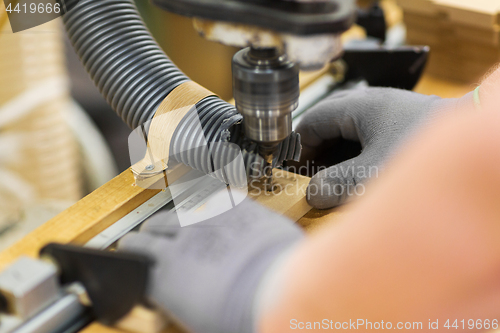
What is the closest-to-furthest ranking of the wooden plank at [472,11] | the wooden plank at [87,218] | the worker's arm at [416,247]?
1. the worker's arm at [416,247]
2. the wooden plank at [87,218]
3. the wooden plank at [472,11]

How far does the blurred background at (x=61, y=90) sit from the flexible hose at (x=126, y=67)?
32 centimetres

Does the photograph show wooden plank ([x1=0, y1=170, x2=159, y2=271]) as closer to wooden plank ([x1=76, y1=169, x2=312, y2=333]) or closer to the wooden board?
the wooden board

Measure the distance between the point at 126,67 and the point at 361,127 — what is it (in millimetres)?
383

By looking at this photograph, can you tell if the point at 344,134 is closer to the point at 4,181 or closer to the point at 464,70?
the point at 464,70

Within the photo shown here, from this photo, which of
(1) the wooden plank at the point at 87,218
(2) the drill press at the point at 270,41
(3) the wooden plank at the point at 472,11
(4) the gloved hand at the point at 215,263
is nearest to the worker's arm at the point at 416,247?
(4) the gloved hand at the point at 215,263

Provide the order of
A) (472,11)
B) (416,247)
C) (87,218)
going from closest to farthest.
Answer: (416,247)
(87,218)
(472,11)

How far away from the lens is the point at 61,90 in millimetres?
1271

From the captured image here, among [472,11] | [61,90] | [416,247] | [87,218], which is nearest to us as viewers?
[416,247]

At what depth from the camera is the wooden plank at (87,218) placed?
581 mm

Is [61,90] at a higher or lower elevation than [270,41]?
lower

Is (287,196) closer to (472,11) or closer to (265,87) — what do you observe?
(265,87)

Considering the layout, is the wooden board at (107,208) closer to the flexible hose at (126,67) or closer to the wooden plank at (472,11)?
the flexible hose at (126,67)

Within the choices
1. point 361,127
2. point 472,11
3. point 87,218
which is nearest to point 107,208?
point 87,218

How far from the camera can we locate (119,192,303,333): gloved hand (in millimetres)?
427
